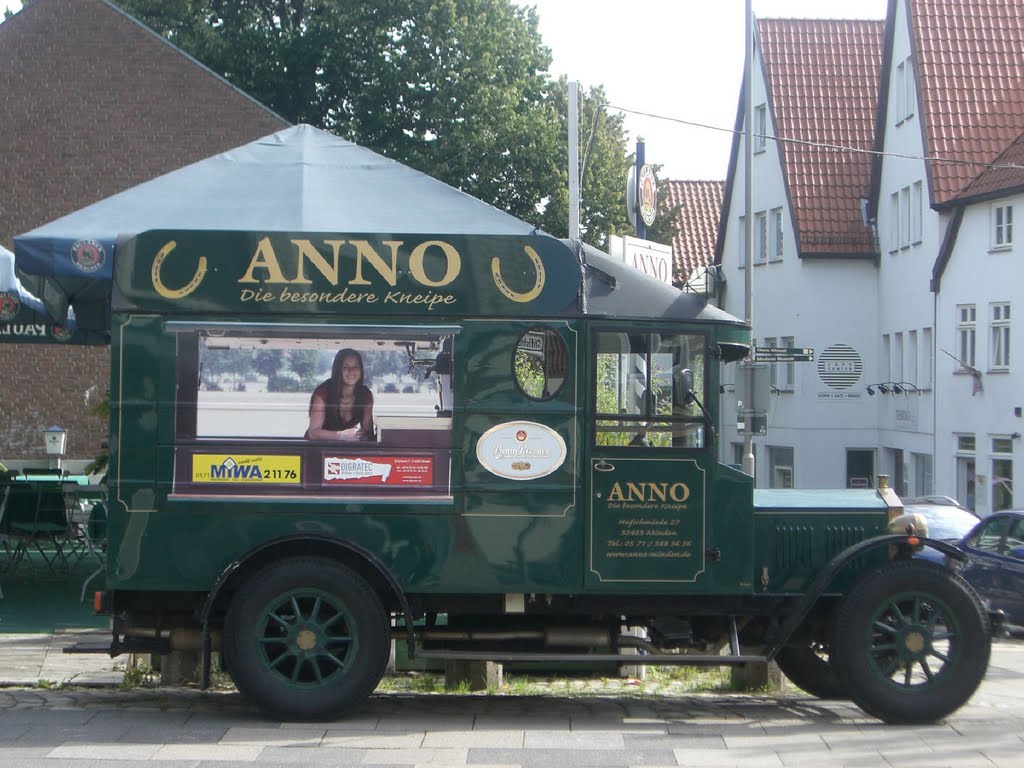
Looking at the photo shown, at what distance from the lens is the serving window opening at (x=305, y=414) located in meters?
8.45

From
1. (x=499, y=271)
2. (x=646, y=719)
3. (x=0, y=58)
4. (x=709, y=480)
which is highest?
(x=0, y=58)

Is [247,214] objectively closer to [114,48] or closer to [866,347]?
[114,48]

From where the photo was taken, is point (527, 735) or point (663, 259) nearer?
point (527, 735)

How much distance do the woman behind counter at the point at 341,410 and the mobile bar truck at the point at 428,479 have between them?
0.06ft

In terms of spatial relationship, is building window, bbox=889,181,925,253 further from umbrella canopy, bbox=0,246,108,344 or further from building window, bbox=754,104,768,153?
umbrella canopy, bbox=0,246,108,344

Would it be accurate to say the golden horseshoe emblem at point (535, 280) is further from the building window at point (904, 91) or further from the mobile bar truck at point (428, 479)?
the building window at point (904, 91)

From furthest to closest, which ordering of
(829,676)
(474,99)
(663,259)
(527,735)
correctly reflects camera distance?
(474,99) < (663,259) < (829,676) < (527,735)

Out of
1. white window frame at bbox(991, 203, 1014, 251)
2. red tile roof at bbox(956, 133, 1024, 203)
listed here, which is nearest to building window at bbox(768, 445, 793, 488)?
red tile roof at bbox(956, 133, 1024, 203)

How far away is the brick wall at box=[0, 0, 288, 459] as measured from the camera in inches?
1201

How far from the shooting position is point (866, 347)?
37.4 meters

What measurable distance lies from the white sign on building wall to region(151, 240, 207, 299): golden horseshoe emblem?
704cm

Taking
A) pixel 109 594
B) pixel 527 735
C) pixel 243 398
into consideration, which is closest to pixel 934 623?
pixel 527 735

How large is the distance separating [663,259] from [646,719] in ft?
25.0

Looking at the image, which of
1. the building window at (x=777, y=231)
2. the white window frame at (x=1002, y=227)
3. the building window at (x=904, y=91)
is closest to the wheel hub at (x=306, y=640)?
the white window frame at (x=1002, y=227)
